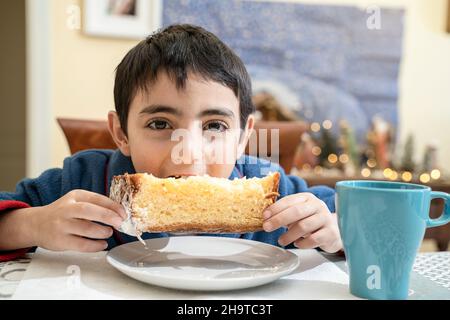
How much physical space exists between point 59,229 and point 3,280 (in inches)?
5.4

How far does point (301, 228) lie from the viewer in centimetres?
79

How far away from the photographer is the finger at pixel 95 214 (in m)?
0.69

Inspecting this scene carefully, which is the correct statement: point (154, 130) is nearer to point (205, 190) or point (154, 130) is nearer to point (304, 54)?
point (205, 190)

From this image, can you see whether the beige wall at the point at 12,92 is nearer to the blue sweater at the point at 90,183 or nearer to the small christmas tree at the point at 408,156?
the small christmas tree at the point at 408,156

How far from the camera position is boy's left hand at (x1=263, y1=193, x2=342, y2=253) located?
2.38 ft

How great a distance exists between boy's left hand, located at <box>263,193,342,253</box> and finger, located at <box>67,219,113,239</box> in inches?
10.0

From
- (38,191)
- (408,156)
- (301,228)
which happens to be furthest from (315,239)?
(408,156)

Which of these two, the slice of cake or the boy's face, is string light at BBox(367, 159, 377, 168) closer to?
the boy's face

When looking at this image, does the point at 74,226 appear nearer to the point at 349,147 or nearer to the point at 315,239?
the point at 315,239

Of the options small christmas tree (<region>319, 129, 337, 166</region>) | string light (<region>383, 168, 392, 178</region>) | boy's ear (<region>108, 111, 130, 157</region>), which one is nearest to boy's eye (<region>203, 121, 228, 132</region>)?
boy's ear (<region>108, 111, 130, 157</region>)

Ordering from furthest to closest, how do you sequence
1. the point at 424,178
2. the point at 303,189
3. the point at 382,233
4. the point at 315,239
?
the point at 424,178
the point at 303,189
the point at 315,239
the point at 382,233

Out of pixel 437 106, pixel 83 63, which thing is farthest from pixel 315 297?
pixel 437 106

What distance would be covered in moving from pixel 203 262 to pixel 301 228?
0.57ft

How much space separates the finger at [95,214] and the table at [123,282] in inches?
2.9
